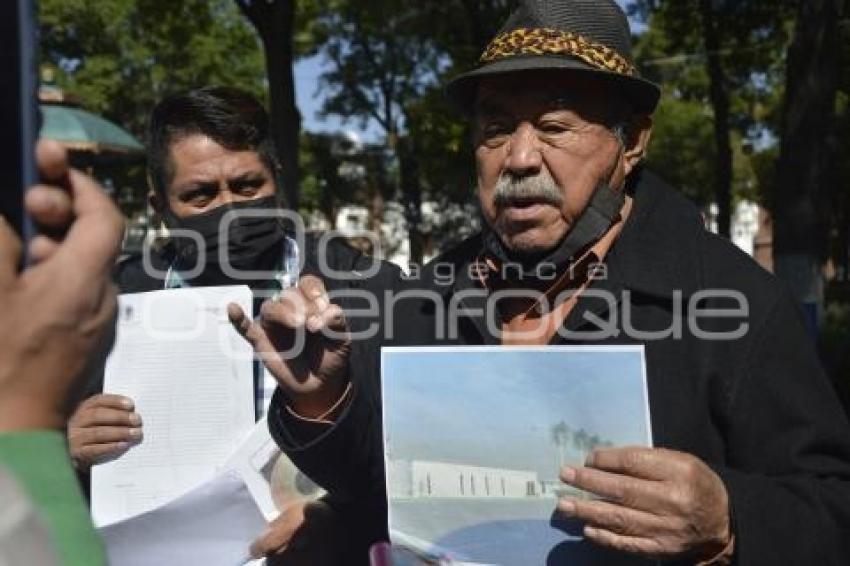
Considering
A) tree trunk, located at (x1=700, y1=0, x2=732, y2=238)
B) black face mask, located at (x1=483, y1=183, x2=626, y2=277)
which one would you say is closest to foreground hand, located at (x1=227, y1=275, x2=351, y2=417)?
black face mask, located at (x1=483, y1=183, x2=626, y2=277)

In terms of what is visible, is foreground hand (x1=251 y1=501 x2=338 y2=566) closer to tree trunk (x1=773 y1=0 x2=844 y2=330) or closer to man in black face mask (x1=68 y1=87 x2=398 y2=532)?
man in black face mask (x1=68 y1=87 x2=398 y2=532)

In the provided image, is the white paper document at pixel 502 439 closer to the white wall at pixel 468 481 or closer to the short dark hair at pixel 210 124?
the white wall at pixel 468 481

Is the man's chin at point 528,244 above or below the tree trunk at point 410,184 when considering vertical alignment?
below

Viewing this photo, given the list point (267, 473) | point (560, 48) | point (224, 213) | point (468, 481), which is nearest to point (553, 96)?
point (560, 48)

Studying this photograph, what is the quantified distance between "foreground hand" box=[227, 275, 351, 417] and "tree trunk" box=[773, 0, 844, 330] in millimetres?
7480

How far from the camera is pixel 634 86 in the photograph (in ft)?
8.29

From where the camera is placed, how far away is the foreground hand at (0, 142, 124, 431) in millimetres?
1244

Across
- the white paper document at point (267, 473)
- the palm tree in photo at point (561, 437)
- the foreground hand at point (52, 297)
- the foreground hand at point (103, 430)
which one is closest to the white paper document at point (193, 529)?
the white paper document at point (267, 473)

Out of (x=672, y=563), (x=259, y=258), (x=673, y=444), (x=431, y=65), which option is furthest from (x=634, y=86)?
(x=431, y=65)

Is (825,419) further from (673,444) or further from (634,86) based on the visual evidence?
(634,86)

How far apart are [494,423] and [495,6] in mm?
14781

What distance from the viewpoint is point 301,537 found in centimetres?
269

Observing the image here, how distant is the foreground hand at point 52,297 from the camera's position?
4.08 ft

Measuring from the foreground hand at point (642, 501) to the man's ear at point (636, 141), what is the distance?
82 cm
